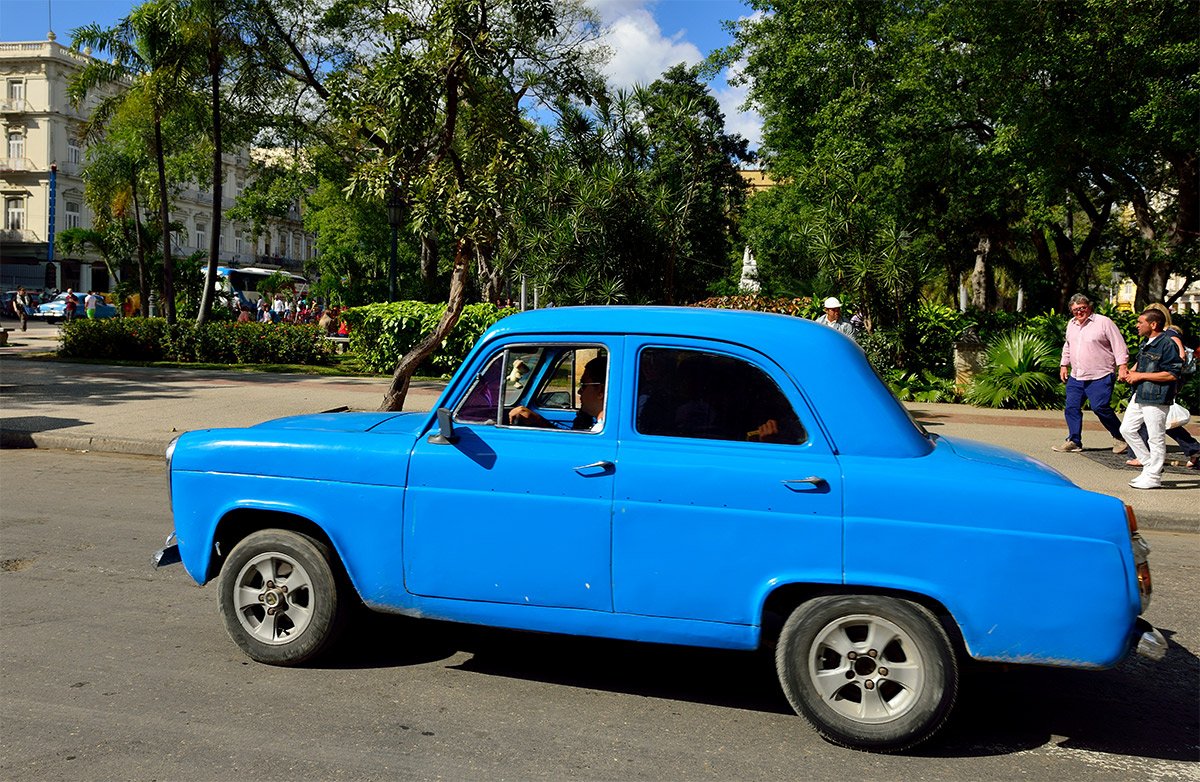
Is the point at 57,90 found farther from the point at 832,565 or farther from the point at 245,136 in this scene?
the point at 832,565

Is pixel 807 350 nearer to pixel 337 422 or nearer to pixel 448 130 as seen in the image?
pixel 337 422

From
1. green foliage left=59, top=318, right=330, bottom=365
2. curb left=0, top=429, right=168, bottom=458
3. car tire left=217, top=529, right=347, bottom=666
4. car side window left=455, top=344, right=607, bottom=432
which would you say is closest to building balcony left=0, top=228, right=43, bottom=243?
green foliage left=59, top=318, right=330, bottom=365

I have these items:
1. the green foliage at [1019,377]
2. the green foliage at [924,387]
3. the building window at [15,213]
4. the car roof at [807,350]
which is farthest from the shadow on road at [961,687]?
the building window at [15,213]

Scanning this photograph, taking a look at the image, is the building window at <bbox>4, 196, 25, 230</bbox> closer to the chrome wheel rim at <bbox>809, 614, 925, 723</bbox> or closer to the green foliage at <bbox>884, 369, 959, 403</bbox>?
the green foliage at <bbox>884, 369, 959, 403</bbox>

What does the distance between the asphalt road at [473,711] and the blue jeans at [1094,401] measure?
598 cm

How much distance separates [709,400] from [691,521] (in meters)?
0.53

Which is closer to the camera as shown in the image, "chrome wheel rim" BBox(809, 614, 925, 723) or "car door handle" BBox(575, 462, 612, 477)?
"chrome wheel rim" BBox(809, 614, 925, 723)

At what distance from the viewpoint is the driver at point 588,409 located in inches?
176

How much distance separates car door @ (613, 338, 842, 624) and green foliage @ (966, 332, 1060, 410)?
1435cm

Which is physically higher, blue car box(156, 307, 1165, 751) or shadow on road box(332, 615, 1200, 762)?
blue car box(156, 307, 1165, 751)

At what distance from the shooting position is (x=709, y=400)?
14.1ft

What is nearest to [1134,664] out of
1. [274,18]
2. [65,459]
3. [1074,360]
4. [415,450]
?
[415,450]

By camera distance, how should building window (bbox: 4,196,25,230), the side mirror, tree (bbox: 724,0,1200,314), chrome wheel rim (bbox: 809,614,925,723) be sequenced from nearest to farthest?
chrome wheel rim (bbox: 809,614,925,723), the side mirror, tree (bbox: 724,0,1200,314), building window (bbox: 4,196,25,230)

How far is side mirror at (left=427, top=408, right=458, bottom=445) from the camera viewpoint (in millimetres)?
4379
